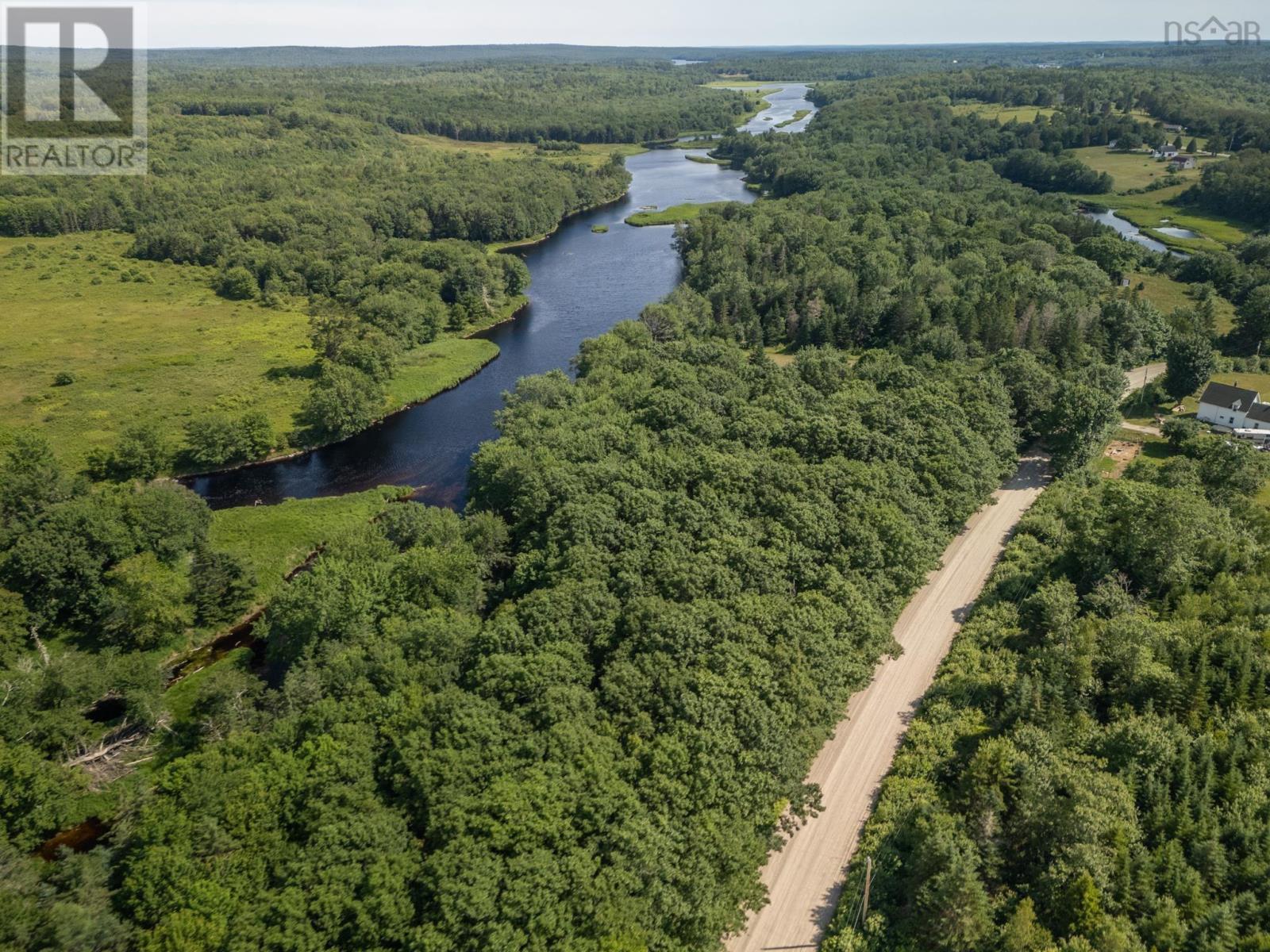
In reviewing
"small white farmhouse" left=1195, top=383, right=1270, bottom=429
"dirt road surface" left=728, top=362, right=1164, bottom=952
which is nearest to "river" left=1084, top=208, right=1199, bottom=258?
"small white farmhouse" left=1195, top=383, right=1270, bottom=429

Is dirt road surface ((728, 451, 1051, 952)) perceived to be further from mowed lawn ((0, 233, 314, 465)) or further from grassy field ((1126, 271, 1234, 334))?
mowed lawn ((0, 233, 314, 465))

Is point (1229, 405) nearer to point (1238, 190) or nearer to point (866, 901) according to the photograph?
point (866, 901)

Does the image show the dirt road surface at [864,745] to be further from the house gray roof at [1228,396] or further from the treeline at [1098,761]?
the house gray roof at [1228,396]

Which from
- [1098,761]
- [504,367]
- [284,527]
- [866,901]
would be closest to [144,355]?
[504,367]

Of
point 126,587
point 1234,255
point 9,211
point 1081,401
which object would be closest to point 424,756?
point 126,587

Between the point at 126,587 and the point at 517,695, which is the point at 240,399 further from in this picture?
the point at 517,695

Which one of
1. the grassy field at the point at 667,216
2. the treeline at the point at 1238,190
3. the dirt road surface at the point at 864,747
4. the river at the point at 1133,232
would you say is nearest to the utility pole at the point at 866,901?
the dirt road surface at the point at 864,747
